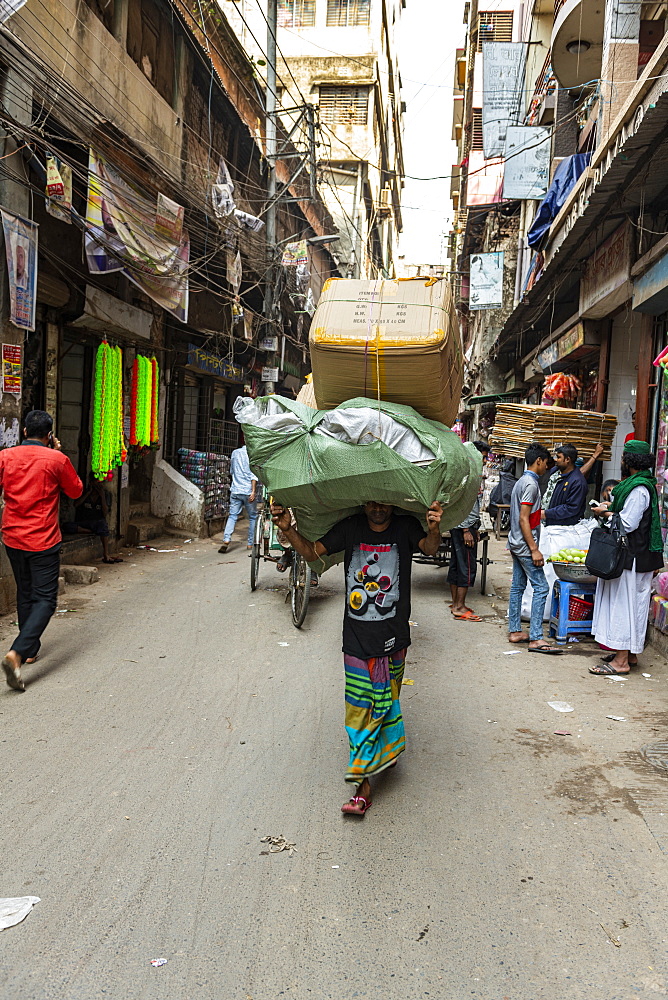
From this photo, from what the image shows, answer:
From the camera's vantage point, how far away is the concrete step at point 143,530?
12.3m

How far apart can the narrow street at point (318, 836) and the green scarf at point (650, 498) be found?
1.16 metres

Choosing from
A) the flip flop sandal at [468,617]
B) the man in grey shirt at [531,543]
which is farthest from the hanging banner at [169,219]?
the flip flop sandal at [468,617]

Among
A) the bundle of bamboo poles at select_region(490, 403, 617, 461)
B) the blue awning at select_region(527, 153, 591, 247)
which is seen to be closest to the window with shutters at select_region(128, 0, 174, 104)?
the blue awning at select_region(527, 153, 591, 247)

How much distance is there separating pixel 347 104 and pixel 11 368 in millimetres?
35550

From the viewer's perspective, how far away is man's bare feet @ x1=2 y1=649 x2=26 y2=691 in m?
5.24

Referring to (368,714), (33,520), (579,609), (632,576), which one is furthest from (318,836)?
(579,609)

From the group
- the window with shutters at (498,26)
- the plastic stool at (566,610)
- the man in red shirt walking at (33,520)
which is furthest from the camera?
the window with shutters at (498,26)

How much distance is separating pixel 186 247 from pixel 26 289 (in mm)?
4364

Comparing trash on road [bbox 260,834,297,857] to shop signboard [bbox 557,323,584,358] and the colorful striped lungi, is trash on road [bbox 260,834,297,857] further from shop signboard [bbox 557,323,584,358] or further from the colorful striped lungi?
shop signboard [bbox 557,323,584,358]

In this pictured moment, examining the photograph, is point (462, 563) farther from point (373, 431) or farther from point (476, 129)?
point (476, 129)

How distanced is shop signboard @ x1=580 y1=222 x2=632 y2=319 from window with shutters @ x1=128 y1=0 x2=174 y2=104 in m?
7.48

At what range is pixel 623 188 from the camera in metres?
8.12

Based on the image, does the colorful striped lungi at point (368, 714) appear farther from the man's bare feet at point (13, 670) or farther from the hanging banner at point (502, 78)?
the hanging banner at point (502, 78)

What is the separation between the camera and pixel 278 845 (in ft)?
10.8
